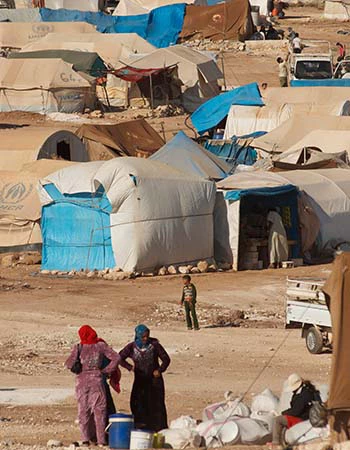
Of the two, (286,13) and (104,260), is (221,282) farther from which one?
(286,13)

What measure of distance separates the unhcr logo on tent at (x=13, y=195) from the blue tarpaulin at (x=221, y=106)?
12312 mm

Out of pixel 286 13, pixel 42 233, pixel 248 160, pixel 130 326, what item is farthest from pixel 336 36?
pixel 130 326

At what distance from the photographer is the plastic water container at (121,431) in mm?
10906

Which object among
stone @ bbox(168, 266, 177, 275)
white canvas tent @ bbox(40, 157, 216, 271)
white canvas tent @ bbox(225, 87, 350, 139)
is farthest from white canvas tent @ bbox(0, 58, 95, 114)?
stone @ bbox(168, 266, 177, 275)

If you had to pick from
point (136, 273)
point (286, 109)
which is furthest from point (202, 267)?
point (286, 109)

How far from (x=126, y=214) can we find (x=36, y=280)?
181cm

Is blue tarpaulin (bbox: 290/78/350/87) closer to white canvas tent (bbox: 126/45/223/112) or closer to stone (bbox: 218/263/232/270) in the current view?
white canvas tent (bbox: 126/45/223/112)

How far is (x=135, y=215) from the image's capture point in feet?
74.5

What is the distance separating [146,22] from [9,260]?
3338 cm

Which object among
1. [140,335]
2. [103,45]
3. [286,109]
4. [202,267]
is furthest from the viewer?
[103,45]

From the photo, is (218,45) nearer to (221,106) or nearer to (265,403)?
(221,106)

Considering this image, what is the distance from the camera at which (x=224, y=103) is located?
1479 inches

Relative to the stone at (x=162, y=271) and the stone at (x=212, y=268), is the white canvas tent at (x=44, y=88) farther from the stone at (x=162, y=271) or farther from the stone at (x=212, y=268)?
the stone at (x=162, y=271)

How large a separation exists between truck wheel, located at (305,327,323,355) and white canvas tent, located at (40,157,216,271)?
705cm
